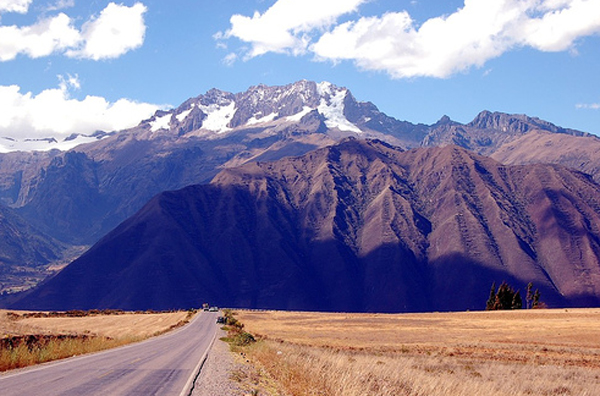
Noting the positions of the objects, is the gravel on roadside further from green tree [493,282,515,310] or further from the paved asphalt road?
green tree [493,282,515,310]

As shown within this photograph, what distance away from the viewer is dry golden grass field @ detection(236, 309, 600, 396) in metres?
27.1

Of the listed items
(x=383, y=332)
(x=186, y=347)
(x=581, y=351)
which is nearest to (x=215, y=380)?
(x=186, y=347)

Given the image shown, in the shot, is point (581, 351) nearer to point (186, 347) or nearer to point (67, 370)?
point (186, 347)

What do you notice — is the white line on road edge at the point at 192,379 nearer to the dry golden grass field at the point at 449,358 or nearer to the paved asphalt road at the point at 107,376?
the paved asphalt road at the point at 107,376

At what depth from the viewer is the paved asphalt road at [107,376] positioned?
24.0 metres

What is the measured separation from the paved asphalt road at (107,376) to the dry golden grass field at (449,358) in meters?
5.11

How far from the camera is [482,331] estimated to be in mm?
81750

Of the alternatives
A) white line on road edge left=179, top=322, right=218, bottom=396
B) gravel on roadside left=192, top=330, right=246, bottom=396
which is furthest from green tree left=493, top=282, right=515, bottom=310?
white line on road edge left=179, top=322, right=218, bottom=396

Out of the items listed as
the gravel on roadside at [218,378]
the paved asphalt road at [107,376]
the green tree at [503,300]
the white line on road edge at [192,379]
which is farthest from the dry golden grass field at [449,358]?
the green tree at [503,300]

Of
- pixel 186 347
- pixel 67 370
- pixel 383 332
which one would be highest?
pixel 67 370

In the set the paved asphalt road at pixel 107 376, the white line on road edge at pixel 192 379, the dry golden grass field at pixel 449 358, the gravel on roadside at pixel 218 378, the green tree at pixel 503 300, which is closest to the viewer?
the paved asphalt road at pixel 107 376

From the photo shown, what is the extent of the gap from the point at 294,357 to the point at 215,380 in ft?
28.9

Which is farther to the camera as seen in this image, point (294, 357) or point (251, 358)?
point (251, 358)

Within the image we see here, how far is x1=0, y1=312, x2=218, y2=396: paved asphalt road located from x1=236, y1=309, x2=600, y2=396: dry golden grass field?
16.8 feet
